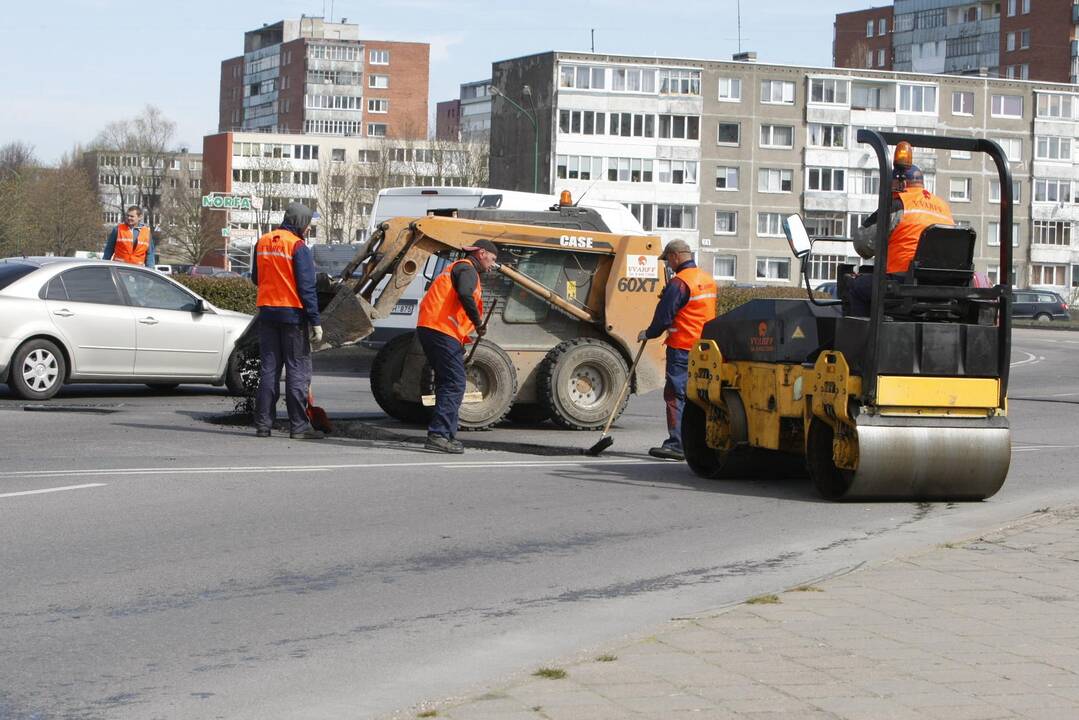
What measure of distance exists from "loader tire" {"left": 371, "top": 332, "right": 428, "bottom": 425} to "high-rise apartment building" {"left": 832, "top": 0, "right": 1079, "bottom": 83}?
376ft

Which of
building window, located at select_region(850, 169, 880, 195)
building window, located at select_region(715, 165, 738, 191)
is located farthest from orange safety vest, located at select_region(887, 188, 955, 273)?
building window, located at select_region(850, 169, 880, 195)

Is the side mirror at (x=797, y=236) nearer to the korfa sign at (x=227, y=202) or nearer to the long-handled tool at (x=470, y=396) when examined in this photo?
the long-handled tool at (x=470, y=396)

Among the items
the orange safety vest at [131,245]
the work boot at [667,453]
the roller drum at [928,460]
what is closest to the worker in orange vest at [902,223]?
the roller drum at [928,460]

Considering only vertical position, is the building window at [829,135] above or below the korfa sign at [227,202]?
above

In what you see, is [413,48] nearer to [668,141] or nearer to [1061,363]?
[668,141]

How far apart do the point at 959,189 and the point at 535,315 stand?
8412 cm

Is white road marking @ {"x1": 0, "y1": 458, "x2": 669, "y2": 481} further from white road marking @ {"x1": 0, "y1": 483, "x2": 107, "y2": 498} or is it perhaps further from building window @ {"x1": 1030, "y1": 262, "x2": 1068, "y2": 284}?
building window @ {"x1": 1030, "y1": 262, "x2": 1068, "y2": 284}

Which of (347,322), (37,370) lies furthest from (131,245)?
(347,322)

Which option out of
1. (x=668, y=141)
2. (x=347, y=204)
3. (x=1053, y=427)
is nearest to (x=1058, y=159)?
(x=668, y=141)

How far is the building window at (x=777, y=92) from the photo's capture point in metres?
94.7

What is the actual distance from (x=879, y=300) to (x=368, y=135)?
476 feet

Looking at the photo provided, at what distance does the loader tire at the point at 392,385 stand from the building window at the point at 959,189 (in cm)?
8394

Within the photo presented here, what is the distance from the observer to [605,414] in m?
15.6

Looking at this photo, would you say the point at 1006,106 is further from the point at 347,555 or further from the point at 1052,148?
the point at 347,555
